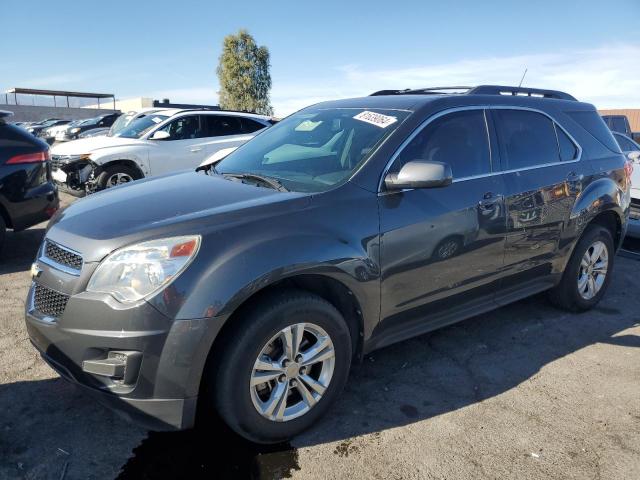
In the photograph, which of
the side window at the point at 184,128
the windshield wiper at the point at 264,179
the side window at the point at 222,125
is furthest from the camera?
the side window at the point at 222,125

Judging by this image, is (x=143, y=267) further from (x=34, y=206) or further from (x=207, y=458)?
(x=34, y=206)

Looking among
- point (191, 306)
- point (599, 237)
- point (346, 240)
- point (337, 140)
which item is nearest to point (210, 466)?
point (191, 306)

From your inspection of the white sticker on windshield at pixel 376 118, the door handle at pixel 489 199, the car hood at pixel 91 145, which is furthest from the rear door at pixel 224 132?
the door handle at pixel 489 199

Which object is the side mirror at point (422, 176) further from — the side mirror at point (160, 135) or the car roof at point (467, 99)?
the side mirror at point (160, 135)

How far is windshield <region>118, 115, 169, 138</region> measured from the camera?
9.32 metres

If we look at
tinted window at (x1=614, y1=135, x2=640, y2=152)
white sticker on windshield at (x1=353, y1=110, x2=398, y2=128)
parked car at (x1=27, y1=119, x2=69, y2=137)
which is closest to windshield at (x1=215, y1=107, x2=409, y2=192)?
white sticker on windshield at (x1=353, y1=110, x2=398, y2=128)

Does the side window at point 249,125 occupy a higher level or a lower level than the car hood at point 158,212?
higher

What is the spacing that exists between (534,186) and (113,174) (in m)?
6.93

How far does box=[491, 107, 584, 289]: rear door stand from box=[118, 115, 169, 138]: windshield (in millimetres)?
7106

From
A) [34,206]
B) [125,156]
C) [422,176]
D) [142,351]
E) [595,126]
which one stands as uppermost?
[595,126]

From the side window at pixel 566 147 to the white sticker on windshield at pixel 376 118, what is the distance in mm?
1682

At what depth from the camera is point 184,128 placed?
948 cm

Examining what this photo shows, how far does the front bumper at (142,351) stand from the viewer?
88.5 inches

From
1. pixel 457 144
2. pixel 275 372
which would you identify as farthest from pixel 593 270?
pixel 275 372
